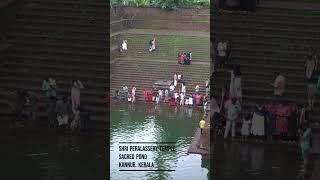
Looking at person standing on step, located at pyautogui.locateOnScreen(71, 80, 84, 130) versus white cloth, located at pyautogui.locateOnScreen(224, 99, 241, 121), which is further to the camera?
person standing on step, located at pyautogui.locateOnScreen(71, 80, 84, 130)

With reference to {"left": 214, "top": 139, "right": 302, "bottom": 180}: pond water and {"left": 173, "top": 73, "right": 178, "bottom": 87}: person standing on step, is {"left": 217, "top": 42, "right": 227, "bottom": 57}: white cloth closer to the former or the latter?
{"left": 214, "top": 139, "right": 302, "bottom": 180}: pond water

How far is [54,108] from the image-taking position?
12.4 metres

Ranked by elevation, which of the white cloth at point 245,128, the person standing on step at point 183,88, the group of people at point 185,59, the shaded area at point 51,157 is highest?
the group of people at point 185,59

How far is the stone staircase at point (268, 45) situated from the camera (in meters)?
12.9

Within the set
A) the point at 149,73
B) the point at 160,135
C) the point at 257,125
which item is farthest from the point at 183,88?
the point at 257,125

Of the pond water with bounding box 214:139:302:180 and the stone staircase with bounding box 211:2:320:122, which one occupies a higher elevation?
the stone staircase with bounding box 211:2:320:122

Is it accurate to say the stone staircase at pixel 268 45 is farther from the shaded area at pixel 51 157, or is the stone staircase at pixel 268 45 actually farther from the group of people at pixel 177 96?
the group of people at pixel 177 96

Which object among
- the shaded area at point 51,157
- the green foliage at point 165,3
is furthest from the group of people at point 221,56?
the green foliage at point 165,3

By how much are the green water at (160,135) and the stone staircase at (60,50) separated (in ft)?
3.53

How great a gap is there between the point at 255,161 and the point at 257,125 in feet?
4.17

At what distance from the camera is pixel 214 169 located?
9.92 meters

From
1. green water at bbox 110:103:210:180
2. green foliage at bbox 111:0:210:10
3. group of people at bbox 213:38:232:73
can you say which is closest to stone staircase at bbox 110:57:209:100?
green water at bbox 110:103:210:180

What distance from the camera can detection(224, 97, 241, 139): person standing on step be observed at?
11797 mm

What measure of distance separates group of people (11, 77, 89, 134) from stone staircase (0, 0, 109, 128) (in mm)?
377
